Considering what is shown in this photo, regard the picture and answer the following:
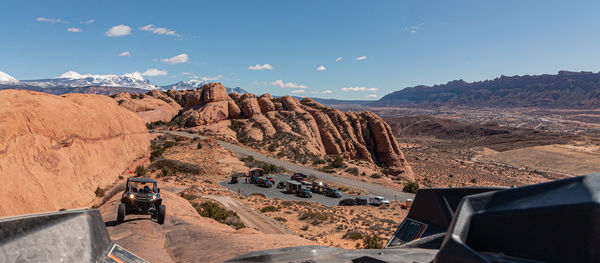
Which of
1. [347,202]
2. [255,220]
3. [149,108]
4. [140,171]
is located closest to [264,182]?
[347,202]

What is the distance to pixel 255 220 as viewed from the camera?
20.9m

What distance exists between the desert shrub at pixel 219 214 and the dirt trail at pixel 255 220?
990 mm

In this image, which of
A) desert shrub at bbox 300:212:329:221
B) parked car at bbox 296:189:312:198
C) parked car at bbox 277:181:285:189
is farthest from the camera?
parked car at bbox 277:181:285:189

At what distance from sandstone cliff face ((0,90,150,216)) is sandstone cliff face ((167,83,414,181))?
33935mm

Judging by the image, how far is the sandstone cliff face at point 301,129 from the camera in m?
57.6

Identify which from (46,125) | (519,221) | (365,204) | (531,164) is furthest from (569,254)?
(531,164)

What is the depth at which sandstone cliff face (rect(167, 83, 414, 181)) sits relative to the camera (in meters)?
57.6

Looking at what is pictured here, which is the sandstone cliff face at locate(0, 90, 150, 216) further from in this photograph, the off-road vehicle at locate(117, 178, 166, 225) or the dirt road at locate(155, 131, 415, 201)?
the dirt road at locate(155, 131, 415, 201)

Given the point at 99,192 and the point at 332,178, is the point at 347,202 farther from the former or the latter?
the point at 99,192

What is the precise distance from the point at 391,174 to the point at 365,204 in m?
27.6

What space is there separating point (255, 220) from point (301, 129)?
40.9 meters

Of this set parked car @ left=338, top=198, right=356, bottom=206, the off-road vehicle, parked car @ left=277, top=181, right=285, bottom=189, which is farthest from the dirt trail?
parked car @ left=277, top=181, right=285, bottom=189

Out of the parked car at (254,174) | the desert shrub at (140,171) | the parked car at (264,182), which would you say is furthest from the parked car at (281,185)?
the desert shrub at (140,171)

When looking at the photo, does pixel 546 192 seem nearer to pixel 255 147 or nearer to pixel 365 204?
pixel 365 204
